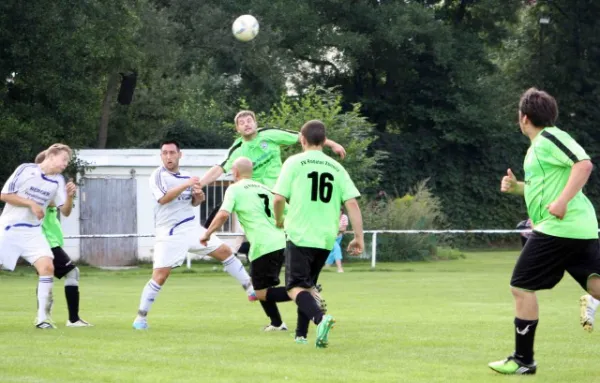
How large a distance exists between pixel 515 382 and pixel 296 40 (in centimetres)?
4007

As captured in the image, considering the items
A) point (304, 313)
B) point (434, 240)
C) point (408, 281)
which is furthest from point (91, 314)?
point (434, 240)

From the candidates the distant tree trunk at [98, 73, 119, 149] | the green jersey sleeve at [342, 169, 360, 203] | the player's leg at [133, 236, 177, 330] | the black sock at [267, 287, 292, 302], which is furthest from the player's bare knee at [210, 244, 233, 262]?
the distant tree trunk at [98, 73, 119, 149]

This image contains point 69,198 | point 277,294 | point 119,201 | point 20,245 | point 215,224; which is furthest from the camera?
point 119,201

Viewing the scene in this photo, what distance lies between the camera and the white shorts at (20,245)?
39.0 ft

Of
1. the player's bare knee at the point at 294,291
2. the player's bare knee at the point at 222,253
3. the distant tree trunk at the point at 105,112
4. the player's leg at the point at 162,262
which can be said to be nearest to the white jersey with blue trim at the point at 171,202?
the player's leg at the point at 162,262

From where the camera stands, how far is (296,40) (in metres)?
47.2

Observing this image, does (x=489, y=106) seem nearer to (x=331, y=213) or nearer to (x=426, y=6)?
(x=426, y=6)

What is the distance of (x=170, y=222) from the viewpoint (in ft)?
40.2

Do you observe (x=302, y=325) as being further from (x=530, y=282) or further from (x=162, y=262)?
(x=530, y=282)

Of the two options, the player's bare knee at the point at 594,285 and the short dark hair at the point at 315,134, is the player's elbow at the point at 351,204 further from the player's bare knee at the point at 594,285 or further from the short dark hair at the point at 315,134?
the player's bare knee at the point at 594,285

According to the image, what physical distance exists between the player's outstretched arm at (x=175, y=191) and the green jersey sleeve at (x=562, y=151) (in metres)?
4.55

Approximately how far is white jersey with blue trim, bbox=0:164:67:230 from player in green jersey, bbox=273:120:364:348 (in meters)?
3.10

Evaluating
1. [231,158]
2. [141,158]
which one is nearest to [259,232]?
A: [231,158]

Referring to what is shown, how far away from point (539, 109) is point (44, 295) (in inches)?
238
